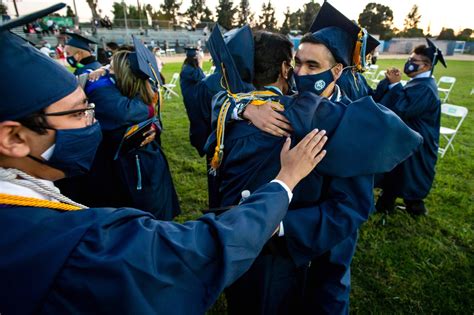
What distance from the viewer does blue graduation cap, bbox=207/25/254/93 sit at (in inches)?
67.1

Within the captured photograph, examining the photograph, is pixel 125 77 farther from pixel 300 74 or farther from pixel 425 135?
pixel 425 135

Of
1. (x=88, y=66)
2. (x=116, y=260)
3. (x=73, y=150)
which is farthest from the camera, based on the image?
(x=88, y=66)

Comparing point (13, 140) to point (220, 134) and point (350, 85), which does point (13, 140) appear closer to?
point (220, 134)

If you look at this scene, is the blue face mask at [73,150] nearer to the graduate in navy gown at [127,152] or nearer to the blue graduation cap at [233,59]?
the blue graduation cap at [233,59]

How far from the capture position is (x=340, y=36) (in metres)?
2.00

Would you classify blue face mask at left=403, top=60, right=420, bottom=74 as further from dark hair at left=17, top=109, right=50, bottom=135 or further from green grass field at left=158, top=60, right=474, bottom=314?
dark hair at left=17, top=109, right=50, bottom=135

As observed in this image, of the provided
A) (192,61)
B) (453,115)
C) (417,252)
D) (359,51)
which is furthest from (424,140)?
(192,61)

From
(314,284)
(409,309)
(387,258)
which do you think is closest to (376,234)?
(387,258)

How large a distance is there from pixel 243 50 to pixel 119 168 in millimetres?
2083

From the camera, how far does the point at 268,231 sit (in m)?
1.14

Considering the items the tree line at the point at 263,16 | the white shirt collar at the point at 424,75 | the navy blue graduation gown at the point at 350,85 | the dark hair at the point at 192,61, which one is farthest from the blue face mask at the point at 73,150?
the tree line at the point at 263,16

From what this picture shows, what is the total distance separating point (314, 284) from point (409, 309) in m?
1.59

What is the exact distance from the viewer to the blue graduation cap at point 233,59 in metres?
1.70

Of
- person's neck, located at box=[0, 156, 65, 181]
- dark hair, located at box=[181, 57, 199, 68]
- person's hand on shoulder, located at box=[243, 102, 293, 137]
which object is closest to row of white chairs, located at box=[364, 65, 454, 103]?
dark hair, located at box=[181, 57, 199, 68]
